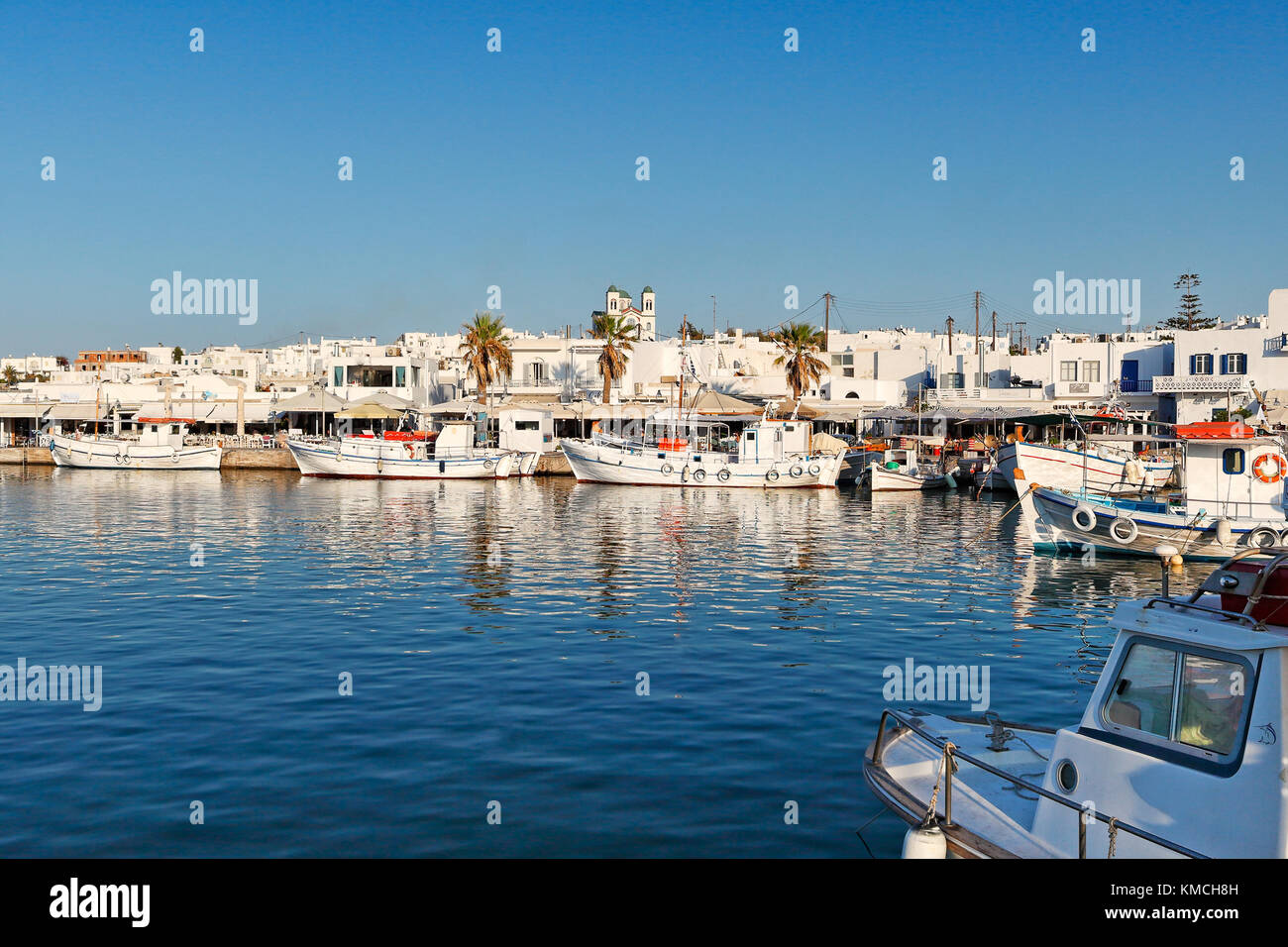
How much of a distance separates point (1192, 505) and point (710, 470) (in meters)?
31.7

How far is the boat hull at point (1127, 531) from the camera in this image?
31.5 meters

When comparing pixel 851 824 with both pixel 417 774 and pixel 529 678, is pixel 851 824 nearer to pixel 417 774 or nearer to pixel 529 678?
pixel 417 774

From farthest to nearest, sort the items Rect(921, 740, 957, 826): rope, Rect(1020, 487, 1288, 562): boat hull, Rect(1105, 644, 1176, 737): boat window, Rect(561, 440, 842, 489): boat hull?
Rect(561, 440, 842, 489): boat hull, Rect(1020, 487, 1288, 562): boat hull, Rect(921, 740, 957, 826): rope, Rect(1105, 644, 1176, 737): boat window

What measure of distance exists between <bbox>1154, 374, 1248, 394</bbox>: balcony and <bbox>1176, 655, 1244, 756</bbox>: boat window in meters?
66.3

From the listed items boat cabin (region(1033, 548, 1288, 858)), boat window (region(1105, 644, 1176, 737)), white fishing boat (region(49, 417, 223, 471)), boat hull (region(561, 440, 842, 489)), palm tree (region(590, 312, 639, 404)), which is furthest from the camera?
palm tree (region(590, 312, 639, 404))

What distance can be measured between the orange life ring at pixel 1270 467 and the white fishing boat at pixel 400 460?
44.1m

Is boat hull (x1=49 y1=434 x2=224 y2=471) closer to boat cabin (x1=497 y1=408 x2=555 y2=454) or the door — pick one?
boat cabin (x1=497 y1=408 x2=555 y2=454)

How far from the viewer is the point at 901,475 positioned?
5966 centimetres

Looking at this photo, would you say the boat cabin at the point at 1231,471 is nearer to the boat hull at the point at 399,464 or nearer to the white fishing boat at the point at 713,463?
the white fishing boat at the point at 713,463

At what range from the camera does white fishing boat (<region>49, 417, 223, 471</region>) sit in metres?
71.9

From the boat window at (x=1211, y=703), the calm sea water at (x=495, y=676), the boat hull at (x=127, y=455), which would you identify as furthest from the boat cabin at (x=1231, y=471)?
the boat hull at (x=127, y=455)

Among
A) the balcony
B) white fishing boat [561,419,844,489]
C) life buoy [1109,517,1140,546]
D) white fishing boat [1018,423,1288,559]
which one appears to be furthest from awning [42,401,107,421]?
→ life buoy [1109,517,1140,546]

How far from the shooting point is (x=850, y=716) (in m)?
15.1
